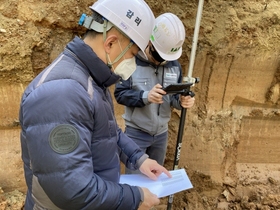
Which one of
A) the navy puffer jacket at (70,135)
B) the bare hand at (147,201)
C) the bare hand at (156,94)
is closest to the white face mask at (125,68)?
the navy puffer jacket at (70,135)

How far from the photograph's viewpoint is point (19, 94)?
3.10m

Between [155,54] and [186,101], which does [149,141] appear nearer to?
[186,101]

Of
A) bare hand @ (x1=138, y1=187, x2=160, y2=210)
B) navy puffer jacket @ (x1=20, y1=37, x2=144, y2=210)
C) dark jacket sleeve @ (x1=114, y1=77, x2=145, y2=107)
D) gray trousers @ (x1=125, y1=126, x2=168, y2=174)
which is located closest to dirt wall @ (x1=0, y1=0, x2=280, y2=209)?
gray trousers @ (x1=125, y1=126, x2=168, y2=174)

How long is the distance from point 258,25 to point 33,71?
2746 millimetres

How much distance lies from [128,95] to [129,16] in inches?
48.3

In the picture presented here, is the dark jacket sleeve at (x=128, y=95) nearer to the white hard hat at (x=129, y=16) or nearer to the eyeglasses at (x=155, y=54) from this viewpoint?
the eyeglasses at (x=155, y=54)

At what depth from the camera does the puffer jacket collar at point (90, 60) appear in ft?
4.06

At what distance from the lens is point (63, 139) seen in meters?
1.07

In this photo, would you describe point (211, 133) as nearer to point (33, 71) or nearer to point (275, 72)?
point (275, 72)

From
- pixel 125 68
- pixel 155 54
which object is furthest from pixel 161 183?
pixel 155 54

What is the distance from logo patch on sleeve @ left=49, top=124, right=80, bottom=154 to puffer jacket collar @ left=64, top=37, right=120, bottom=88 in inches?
11.9

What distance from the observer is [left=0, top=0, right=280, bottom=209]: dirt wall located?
3494 millimetres

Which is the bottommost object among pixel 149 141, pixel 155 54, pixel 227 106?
pixel 227 106

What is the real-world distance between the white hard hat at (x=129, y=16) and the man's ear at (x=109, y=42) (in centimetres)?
5
